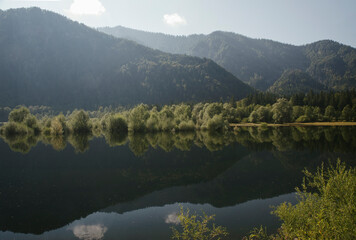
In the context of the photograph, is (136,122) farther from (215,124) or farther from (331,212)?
(331,212)

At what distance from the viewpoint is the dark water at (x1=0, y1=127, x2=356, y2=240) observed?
19.3 metres

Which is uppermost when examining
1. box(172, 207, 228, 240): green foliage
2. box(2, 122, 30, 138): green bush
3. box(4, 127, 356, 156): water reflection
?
box(172, 207, 228, 240): green foliage

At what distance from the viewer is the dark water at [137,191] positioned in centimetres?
1927

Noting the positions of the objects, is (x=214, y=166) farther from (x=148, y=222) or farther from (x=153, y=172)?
(x=148, y=222)

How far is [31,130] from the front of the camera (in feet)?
351

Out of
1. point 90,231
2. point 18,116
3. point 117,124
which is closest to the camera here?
point 90,231

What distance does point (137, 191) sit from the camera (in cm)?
2852

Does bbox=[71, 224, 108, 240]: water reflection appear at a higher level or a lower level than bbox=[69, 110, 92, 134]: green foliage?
higher

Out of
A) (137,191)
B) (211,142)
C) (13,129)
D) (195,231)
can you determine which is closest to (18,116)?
(13,129)

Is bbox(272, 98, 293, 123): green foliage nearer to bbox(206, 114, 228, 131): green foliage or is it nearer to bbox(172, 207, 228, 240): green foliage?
bbox(206, 114, 228, 131): green foliage

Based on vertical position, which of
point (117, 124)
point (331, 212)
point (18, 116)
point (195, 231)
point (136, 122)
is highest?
point (331, 212)

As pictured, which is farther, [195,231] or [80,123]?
[80,123]

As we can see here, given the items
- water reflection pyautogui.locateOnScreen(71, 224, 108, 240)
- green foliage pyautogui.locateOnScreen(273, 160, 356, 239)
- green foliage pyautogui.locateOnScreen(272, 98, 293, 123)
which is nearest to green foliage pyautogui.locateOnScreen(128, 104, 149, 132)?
green foliage pyautogui.locateOnScreen(272, 98, 293, 123)

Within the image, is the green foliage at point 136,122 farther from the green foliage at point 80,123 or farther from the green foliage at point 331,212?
the green foliage at point 331,212
